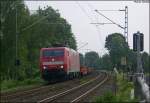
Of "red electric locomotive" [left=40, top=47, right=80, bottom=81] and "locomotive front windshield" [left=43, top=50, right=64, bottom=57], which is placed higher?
"locomotive front windshield" [left=43, top=50, right=64, bottom=57]

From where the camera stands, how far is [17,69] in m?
62.5

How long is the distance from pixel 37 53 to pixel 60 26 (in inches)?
1203

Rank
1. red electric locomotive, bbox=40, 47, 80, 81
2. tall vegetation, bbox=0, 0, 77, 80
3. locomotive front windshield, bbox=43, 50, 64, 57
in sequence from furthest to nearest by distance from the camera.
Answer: tall vegetation, bbox=0, 0, 77, 80, locomotive front windshield, bbox=43, 50, 64, 57, red electric locomotive, bbox=40, 47, 80, 81

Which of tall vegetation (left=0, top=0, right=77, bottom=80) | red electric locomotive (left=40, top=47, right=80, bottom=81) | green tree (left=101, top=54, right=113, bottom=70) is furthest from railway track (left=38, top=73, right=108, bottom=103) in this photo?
green tree (left=101, top=54, right=113, bottom=70)

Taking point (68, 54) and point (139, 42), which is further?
point (68, 54)

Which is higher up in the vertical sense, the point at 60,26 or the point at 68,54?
the point at 60,26

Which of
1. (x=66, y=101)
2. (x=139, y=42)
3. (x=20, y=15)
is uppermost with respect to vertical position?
(x=20, y=15)

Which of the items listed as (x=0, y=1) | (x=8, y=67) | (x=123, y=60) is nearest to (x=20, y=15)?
(x=0, y=1)

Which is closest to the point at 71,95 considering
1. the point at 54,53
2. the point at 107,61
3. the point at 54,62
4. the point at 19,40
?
the point at 54,62

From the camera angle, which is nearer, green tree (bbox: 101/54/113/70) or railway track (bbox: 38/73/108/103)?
railway track (bbox: 38/73/108/103)

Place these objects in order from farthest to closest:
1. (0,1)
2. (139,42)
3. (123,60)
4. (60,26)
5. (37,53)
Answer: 1. (60,26)
2. (37,53)
3. (0,1)
4. (123,60)
5. (139,42)

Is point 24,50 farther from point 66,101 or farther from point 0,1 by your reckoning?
point 66,101

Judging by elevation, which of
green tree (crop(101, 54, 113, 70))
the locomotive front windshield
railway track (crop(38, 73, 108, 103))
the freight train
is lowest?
railway track (crop(38, 73, 108, 103))

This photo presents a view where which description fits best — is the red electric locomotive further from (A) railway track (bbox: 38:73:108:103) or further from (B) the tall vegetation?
(A) railway track (bbox: 38:73:108:103)
